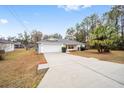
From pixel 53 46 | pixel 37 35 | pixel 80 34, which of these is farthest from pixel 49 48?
pixel 37 35

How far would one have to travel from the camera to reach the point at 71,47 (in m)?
21.5

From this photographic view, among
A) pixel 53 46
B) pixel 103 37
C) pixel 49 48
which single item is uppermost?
pixel 103 37

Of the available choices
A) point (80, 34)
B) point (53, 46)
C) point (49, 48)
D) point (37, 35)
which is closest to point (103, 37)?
point (53, 46)

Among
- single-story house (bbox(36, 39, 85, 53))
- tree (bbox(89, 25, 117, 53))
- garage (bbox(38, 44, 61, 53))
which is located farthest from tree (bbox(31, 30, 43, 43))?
tree (bbox(89, 25, 117, 53))

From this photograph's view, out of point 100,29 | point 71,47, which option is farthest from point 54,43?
point 100,29

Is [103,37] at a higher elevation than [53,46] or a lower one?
higher

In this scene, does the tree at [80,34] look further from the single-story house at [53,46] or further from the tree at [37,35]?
the tree at [37,35]

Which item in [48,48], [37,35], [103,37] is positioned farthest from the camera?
[37,35]

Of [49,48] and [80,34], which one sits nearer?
[49,48]

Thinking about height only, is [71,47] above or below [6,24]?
below

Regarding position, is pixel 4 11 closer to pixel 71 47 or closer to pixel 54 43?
pixel 54 43

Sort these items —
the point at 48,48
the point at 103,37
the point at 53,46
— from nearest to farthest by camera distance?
the point at 103,37 < the point at 48,48 < the point at 53,46

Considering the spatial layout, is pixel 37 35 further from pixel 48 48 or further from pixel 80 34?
pixel 48 48
